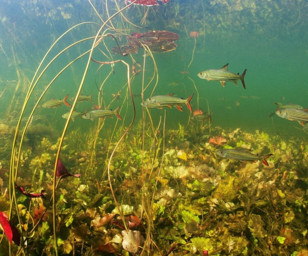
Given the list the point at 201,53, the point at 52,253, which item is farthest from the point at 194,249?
the point at 201,53

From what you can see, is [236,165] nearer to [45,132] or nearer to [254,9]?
[45,132]

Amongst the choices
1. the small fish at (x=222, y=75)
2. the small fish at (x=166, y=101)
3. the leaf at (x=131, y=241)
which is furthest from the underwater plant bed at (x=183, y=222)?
the small fish at (x=222, y=75)

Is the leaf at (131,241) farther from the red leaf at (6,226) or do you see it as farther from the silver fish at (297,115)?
the silver fish at (297,115)

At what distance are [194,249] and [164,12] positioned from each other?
696 inches

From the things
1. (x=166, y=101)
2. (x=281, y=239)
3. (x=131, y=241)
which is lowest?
(x=281, y=239)

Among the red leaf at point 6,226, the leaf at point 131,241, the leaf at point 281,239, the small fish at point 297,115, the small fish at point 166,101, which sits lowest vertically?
the leaf at point 281,239

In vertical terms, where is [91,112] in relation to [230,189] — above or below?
above

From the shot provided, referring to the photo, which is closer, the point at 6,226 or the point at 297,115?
the point at 6,226

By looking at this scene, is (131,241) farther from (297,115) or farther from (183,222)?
(297,115)

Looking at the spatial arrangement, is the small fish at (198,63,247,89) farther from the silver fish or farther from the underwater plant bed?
the underwater plant bed

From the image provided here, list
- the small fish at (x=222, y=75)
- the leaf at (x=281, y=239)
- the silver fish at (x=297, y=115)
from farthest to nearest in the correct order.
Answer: the small fish at (x=222, y=75), the silver fish at (x=297, y=115), the leaf at (x=281, y=239)

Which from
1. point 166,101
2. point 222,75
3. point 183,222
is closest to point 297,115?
point 222,75

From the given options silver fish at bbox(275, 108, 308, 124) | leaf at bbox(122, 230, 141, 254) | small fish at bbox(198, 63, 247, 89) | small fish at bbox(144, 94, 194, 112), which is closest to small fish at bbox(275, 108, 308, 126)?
silver fish at bbox(275, 108, 308, 124)

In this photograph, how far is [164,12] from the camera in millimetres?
16312
